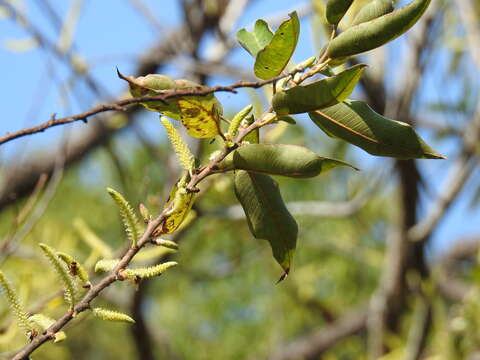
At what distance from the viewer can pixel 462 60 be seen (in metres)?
1.76

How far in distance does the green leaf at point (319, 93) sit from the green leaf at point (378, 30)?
0.02 meters

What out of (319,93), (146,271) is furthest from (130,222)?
(319,93)

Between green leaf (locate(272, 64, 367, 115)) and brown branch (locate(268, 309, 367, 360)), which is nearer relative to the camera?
green leaf (locate(272, 64, 367, 115))

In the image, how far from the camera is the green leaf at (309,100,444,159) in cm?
41

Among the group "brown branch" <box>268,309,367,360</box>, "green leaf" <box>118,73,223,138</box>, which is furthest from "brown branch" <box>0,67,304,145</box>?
"brown branch" <box>268,309,367,360</box>

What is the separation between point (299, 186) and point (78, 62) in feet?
5.50

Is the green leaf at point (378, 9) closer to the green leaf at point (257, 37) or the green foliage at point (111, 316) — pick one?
the green leaf at point (257, 37)

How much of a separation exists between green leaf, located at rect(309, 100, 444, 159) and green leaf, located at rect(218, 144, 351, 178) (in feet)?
0.08

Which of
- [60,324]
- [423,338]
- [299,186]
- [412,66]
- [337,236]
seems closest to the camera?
[60,324]

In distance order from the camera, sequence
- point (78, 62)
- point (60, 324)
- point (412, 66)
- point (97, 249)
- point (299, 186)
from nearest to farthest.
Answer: point (60, 324), point (97, 249), point (78, 62), point (412, 66), point (299, 186)

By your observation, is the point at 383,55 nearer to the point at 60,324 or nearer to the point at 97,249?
the point at 97,249

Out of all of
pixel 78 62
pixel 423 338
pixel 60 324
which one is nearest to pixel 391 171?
pixel 423 338

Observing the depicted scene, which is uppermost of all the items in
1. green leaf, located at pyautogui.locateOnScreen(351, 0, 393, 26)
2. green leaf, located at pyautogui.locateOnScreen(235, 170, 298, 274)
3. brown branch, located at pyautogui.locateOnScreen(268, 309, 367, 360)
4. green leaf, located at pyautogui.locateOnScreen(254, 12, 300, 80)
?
green leaf, located at pyautogui.locateOnScreen(254, 12, 300, 80)

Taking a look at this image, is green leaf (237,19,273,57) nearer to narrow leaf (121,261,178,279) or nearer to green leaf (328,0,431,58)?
green leaf (328,0,431,58)
